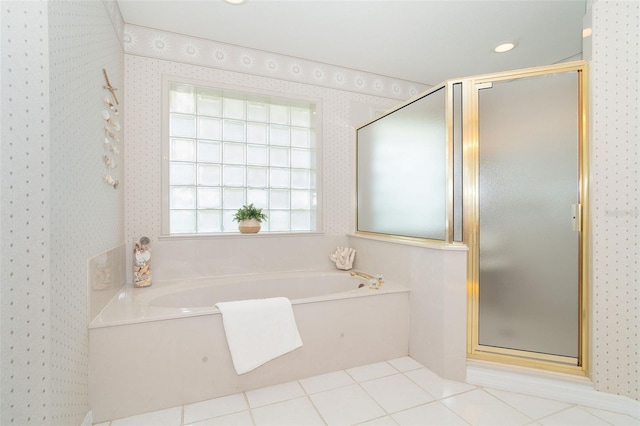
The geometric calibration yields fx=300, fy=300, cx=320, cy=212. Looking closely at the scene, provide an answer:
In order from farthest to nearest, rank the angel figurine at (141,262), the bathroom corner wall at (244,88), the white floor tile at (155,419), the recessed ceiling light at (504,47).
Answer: the recessed ceiling light at (504,47) < the bathroom corner wall at (244,88) < the angel figurine at (141,262) < the white floor tile at (155,419)

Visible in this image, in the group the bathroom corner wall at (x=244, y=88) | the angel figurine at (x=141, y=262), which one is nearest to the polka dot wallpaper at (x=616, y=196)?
the bathroom corner wall at (x=244, y=88)

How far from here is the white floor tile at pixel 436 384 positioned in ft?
5.59

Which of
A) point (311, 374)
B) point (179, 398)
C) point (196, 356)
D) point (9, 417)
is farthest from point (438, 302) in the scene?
point (9, 417)

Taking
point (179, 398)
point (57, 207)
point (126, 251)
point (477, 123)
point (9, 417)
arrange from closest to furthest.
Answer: point (9, 417) → point (57, 207) → point (179, 398) → point (477, 123) → point (126, 251)

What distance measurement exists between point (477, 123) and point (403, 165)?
0.61 meters

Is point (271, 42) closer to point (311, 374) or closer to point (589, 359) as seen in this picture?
point (311, 374)

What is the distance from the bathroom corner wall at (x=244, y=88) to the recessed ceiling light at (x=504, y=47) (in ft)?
3.16

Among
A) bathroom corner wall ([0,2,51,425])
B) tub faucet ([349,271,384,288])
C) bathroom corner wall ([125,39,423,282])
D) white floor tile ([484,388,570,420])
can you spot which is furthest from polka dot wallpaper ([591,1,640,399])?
bathroom corner wall ([0,2,51,425])

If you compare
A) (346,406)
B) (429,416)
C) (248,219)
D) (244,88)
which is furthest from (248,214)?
(429,416)

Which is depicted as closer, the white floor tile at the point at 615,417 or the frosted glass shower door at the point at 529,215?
the white floor tile at the point at 615,417

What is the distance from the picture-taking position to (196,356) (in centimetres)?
159

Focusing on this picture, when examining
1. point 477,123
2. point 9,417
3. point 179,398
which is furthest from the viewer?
point 477,123

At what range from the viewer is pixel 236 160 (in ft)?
9.03

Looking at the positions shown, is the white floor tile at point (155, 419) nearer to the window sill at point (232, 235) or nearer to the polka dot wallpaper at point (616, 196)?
the window sill at point (232, 235)
